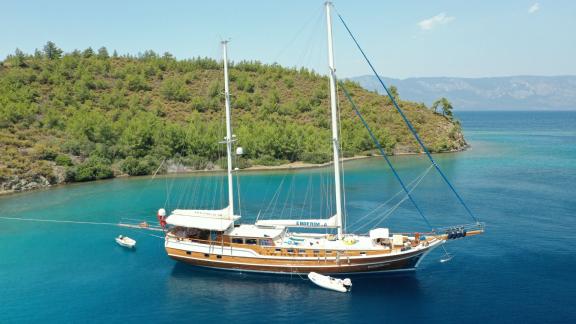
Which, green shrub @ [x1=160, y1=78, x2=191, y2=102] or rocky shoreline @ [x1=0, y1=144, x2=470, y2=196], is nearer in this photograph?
rocky shoreline @ [x1=0, y1=144, x2=470, y2=196]

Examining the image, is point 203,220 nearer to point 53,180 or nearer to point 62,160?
point 53,180

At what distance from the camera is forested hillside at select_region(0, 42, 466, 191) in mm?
72812

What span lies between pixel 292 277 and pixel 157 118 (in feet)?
202

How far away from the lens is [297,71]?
446 ft

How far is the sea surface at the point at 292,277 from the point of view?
26984 millimetres

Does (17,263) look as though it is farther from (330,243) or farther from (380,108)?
(380,108)

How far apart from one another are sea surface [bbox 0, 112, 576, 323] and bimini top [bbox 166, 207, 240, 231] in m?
3.60

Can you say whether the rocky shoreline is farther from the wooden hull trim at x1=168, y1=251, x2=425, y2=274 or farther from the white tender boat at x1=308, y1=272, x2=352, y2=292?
the white tender boat at x1=308, y1=272, x2=352, y2=292

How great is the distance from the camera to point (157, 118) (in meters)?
86.2

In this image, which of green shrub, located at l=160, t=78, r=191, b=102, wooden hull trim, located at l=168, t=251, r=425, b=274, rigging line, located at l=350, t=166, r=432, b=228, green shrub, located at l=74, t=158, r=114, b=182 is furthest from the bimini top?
green shrub, located at l=160, t=78, r=191, b=102

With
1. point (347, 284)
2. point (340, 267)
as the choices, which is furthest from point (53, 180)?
point (347, 284)

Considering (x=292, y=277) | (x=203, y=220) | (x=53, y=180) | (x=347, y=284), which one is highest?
(x=53, y=180)

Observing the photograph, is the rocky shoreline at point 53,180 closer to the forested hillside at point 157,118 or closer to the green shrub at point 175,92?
the forested hillside at point 157,118

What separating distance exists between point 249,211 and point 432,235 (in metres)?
20.7
